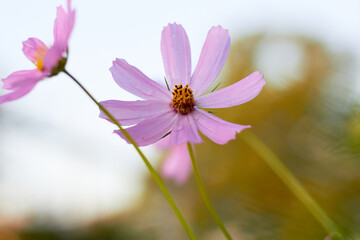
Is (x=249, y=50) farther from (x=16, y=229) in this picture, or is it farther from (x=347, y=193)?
(x=16, y=229)

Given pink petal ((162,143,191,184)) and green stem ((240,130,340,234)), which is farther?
pink petal ((162,143,191,184))

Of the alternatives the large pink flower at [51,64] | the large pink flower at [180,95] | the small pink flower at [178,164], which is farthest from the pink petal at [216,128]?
the small pink flower at [178,164]

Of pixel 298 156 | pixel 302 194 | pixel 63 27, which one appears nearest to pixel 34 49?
pixel 63 27

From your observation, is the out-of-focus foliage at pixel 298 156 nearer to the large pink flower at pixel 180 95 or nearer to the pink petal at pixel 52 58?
the large pink flower at pixel 180 95

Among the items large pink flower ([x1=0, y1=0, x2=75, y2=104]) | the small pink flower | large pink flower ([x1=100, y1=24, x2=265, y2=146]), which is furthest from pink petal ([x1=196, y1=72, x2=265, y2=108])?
the small pink flower

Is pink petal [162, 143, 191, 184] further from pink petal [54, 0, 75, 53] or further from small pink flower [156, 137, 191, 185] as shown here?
pink petal [54, 0, 75, 53]

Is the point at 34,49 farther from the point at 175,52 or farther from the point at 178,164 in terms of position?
the point at 178,164

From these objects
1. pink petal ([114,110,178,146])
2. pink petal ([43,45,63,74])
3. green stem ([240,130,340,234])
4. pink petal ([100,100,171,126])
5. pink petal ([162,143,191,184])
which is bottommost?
green stem ([240,130,340,234])
